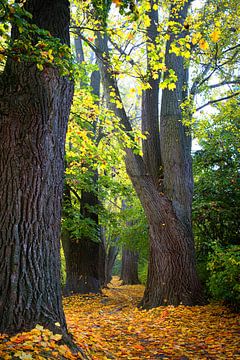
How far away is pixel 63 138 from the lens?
13.3ft

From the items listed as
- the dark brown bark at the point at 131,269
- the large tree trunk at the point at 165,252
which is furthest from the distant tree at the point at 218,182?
the dark brown bark at the point at 131,269

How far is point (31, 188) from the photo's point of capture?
11.8 feet

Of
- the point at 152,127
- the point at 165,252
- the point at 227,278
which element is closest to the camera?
the point at 227,278

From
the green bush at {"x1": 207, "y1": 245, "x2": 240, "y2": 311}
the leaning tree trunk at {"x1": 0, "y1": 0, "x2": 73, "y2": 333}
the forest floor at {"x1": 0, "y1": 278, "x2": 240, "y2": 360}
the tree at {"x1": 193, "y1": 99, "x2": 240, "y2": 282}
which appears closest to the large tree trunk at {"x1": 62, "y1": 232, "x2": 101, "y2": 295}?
the tree at {"x1": 193, "y1": 99, "x2": 240, "y2": 282}

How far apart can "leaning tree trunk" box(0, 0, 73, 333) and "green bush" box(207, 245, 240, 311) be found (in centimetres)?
350

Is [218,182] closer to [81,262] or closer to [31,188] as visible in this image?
[81,262]

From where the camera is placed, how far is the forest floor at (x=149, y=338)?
118 inches

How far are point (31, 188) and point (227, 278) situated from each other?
168 inches

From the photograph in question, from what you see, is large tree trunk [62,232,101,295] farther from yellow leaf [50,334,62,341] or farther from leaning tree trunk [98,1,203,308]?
yellow leaf [50,334,62,341]

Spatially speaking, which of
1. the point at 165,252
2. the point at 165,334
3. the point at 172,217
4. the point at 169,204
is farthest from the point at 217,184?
the point at 165,334

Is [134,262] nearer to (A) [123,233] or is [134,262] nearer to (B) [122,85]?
(A) [123,233]

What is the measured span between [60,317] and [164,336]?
2.25m

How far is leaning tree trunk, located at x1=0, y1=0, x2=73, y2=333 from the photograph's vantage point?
3.30m

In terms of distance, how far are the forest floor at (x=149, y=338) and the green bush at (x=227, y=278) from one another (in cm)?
26
